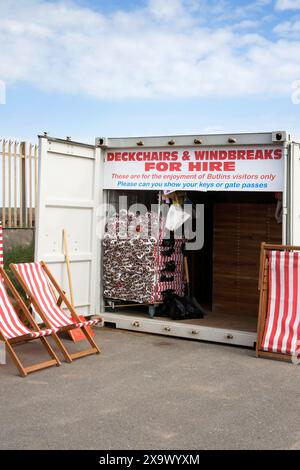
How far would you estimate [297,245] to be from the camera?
761 centimetres

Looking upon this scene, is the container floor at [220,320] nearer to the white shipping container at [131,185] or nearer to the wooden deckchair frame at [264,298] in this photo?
the white shipping container at [131,185]

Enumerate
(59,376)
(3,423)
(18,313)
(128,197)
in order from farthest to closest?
(128,197), (18,313), (59,376), (3,423)

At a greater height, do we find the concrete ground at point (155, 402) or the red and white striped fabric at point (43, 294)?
the red and white striped fabric at point (43, 294)

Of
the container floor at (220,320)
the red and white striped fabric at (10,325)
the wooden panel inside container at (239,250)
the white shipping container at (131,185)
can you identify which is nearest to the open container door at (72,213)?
the white shipping container at (131,185)

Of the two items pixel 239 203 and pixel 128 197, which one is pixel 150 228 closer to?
pixel 128 197

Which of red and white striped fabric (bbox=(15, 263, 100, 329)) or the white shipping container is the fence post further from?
red and white striped fabric (bbox=(15, 263, 100, 329))

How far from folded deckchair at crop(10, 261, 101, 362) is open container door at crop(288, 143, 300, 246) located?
2.72 metres

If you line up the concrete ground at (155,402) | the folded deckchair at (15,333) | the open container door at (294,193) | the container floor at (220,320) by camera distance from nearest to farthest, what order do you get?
the concrete ground at (155,402) < the folded deckchair at (15,333) < the open container door at (294,193) < the container floor at (220,320)

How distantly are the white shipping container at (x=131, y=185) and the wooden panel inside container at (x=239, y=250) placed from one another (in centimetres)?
34

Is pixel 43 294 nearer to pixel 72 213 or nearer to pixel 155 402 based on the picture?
pixel 72 213

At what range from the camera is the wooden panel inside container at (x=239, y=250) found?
30.8 feet

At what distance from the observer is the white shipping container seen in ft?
24.6

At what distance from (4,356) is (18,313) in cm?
70
